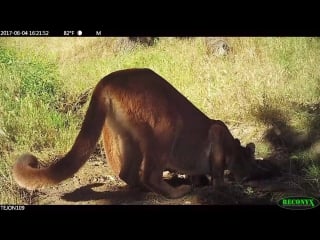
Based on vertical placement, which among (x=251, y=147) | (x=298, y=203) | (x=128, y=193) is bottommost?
(x=298, y=203)

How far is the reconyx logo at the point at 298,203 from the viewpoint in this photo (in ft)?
12.5

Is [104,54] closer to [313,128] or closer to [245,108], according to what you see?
[245,108]

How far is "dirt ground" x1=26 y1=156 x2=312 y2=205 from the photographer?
382 cm

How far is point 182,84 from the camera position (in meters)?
3.86

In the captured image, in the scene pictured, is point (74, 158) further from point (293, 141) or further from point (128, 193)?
point (293, 141)

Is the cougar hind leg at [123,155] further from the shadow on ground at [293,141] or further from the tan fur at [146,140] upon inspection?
the shadow on ground at [293,141]

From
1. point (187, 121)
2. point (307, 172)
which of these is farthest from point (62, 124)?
point (307, 172)

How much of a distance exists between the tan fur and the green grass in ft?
0.24

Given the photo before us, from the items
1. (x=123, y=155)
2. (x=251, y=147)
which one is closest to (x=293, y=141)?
(x=251, y=147)

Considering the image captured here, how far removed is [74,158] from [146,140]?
1.27 feet
